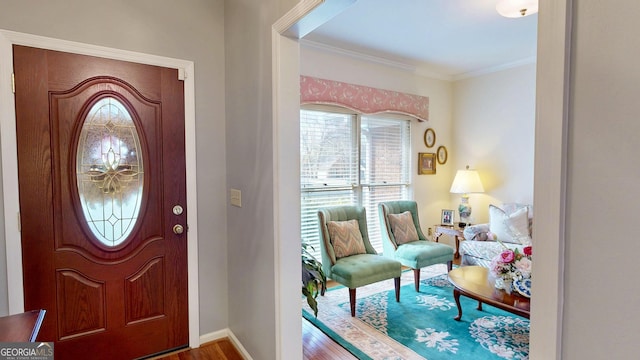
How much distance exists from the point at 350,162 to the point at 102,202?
2668 mm

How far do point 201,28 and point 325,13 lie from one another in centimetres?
131

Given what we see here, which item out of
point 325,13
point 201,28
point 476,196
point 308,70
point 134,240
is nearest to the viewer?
point 325,13

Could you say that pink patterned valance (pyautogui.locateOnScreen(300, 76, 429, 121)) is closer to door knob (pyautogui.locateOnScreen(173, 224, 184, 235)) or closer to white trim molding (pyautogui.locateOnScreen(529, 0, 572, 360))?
door knob (pyautogui.locateOnScreen(173, 224, 184, 235))

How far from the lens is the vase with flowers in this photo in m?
2.29

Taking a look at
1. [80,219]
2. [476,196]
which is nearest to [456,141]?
[476,196]

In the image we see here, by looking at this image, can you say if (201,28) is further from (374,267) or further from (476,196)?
(476,196)

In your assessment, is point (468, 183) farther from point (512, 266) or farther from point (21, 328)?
point (21, 328)

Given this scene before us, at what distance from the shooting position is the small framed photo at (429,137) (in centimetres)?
464

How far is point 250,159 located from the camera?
2.10 metres

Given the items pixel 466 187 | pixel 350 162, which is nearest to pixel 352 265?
pixel 350 162

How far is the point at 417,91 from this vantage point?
4.50 m

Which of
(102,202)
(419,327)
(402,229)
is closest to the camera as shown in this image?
(102,202)

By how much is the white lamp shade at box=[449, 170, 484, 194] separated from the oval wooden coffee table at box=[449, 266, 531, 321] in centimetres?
162

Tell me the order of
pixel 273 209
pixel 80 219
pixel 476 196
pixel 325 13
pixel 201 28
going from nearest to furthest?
pixel 325 13 < pixel 273 209 < pixel 80 219 < pixel 201 28 < pixel 476 196
